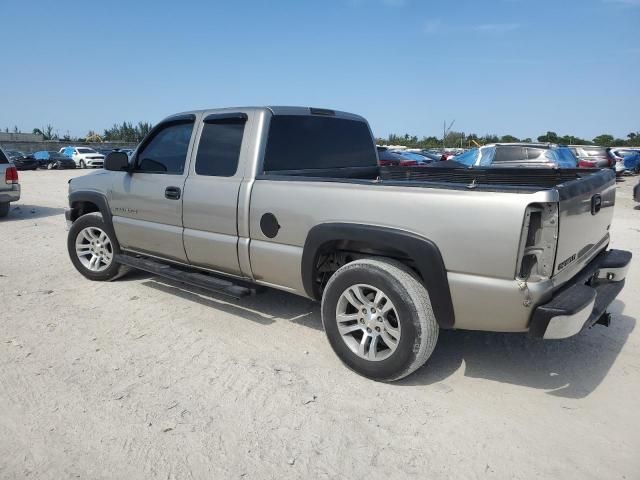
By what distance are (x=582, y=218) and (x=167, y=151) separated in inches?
144

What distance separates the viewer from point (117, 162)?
4793 millimetres

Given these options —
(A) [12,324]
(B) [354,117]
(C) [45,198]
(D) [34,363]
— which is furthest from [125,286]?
(C) [45,198]

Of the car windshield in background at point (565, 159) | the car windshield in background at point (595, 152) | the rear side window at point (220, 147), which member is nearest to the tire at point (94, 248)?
the rear side window at point (220, 147)

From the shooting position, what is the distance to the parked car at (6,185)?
10367mm

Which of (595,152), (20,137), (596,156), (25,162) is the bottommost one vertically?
(25,162)

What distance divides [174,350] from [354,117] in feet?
9.30

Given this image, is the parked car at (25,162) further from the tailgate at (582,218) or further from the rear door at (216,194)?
the tailgate at (582,218)

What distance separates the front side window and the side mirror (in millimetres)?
127

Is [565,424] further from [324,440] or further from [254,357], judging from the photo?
[254,357]

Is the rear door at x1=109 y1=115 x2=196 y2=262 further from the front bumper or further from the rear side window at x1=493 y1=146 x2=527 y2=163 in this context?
the rear side window at x1=493 y1=146 x2=527 y2=163

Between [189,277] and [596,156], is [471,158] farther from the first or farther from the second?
[189,277]

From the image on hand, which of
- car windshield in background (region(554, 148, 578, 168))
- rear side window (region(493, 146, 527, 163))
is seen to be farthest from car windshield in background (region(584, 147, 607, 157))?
rear side window (region(493, 146, 527, 163))

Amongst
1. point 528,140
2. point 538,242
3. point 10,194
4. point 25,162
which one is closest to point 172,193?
point 538,242

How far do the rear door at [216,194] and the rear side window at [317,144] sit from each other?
273mm
